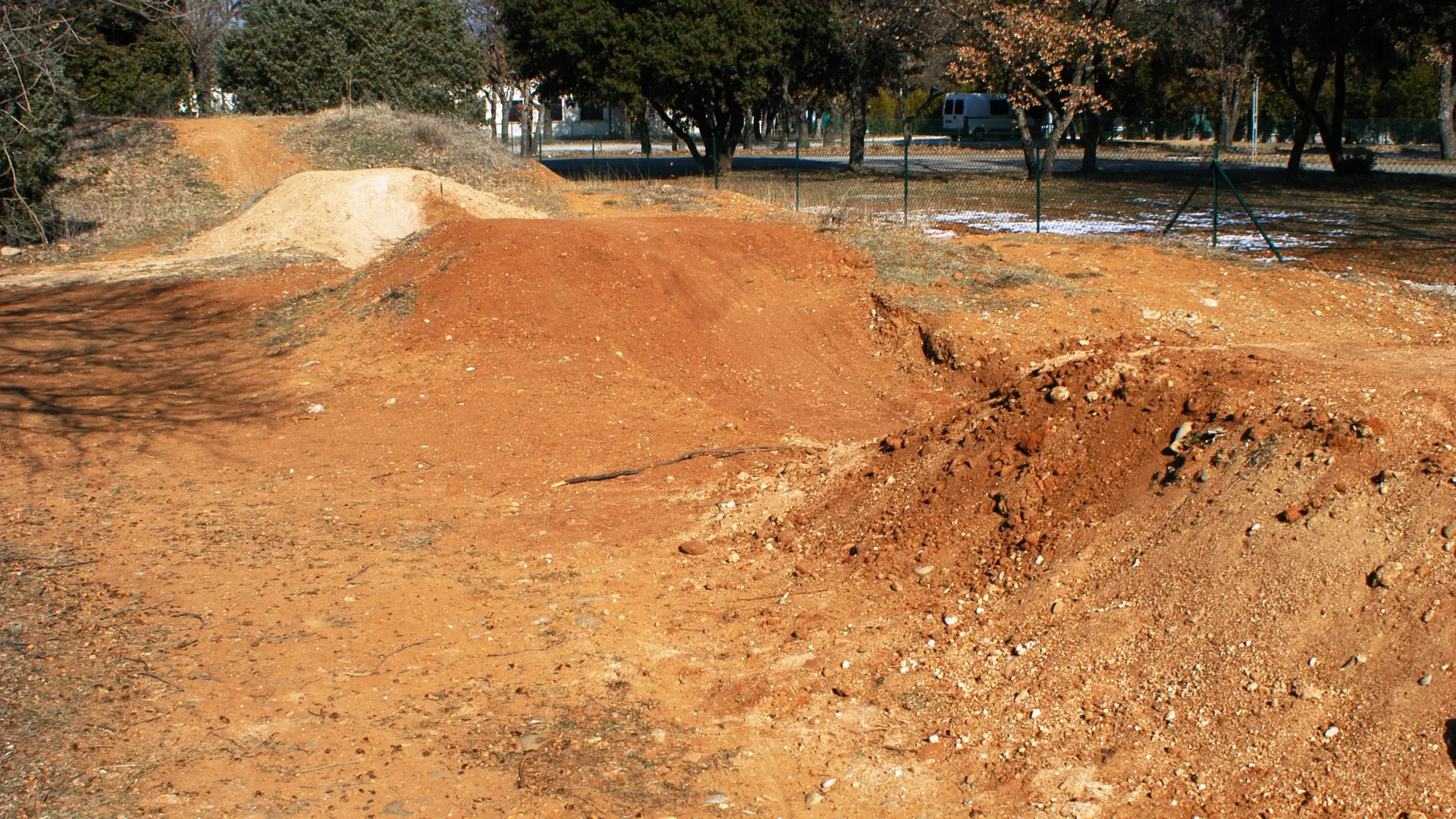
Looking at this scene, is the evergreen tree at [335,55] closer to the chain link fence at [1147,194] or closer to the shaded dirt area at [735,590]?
the chain link fence at [1147,194]

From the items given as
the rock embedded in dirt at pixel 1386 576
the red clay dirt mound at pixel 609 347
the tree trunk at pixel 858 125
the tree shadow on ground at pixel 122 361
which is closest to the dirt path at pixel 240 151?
the tree shadow on ground at pixel 122 361

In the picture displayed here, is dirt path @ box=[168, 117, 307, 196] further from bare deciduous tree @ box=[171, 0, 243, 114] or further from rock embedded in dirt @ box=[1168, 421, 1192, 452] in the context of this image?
rock embedded in dirt @ box=[1168, 421, 1192, 452]

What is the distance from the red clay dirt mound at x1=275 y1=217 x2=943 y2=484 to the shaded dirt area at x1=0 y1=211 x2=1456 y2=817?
0.08 meters

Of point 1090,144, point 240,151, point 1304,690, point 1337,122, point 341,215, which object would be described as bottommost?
point 1304,690

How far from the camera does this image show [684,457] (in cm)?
864

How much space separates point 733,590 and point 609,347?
5010 millimetres

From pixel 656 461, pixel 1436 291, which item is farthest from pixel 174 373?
pixel 1436 291

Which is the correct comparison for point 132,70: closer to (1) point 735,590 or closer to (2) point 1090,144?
(2) point 1090,144

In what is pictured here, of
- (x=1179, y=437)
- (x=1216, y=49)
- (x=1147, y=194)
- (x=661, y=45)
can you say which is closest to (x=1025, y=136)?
(x=1147, y=194)

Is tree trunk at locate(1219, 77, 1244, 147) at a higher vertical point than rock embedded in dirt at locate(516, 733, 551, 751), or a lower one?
higher

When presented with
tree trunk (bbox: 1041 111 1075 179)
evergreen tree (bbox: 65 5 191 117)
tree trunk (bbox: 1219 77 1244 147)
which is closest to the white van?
tree trunk (bbox: 1219 77 1244 147)

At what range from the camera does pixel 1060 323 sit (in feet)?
37.6

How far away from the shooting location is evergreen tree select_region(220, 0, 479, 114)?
29.8 m

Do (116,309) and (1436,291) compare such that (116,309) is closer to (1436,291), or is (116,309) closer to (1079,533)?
(1079,533)
